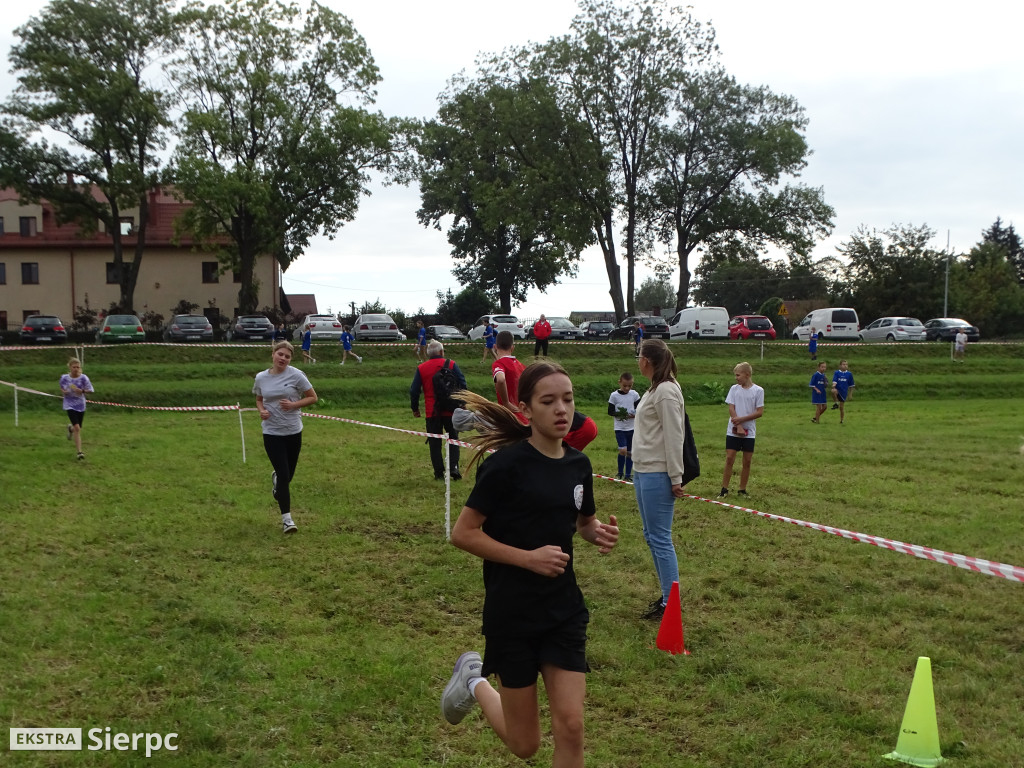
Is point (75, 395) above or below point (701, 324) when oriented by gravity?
below

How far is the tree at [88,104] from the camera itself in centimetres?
4503

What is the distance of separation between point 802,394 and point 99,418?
21.2 meters

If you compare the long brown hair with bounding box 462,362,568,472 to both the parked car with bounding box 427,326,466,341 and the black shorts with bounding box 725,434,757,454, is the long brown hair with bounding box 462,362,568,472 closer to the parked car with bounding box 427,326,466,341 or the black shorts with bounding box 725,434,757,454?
the black shorts with bounding box 725,434,757,454

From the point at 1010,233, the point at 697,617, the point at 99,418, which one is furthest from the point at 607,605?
the point at 1010,233

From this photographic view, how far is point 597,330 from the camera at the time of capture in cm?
4912

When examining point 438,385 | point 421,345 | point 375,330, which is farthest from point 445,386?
point 375,330

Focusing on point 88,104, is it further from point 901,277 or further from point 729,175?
point 901,277

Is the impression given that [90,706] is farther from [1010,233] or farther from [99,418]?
[1010,233]

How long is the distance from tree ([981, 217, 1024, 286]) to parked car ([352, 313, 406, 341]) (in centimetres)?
6079

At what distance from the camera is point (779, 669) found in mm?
5598

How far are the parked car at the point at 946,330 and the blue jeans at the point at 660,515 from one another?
138 feet

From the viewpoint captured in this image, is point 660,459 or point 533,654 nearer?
point 533,654

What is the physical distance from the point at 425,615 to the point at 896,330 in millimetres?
43257

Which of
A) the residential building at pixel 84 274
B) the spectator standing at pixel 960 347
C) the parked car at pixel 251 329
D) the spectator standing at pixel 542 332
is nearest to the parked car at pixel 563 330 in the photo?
the spectator standing at pixel 542 332
